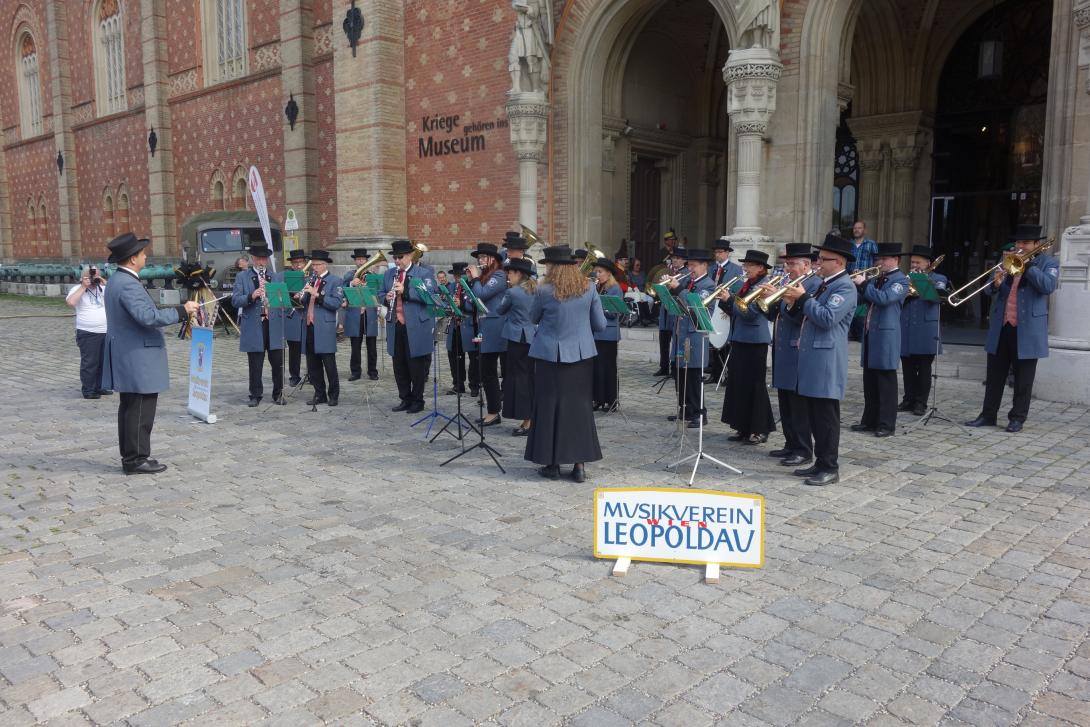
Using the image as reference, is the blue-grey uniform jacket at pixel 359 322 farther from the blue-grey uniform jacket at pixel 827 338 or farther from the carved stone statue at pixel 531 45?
the blue-grey uniform jacket at pixel 827 338

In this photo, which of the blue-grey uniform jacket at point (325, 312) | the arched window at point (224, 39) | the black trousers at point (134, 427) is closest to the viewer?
the black trousers at point (134, 427)

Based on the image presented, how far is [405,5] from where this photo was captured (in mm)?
17844

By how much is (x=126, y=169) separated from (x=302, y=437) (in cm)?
2688

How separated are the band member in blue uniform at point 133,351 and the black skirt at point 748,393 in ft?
16.5

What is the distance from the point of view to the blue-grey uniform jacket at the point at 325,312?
998 cm

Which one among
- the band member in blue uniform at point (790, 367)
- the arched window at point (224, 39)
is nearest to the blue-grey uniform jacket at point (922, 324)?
the band member in blue uniform at point (790, 367)

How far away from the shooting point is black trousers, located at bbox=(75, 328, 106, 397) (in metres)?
10.7

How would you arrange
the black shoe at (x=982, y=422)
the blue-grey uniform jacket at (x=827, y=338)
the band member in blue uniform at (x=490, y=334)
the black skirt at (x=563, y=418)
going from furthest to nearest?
1. the band member in blue uniform at (x=490, y=334)
2. the black shoe at (x=982, y=422)
3. the black skirt at (x=563, y=418)
4. the blue-grey uniform jacket at (x=827, y=338)

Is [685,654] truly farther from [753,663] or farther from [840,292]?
[840,292]

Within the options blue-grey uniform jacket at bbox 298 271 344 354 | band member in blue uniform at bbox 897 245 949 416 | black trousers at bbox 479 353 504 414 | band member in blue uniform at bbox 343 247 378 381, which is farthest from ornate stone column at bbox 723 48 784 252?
blue-grey uniform jacket at bbox 298 271 344 354

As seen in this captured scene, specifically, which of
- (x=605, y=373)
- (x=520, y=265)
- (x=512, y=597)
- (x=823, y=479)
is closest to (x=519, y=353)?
(x=520, y=265)

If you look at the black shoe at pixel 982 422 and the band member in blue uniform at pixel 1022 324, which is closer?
the band member in blue uniform at pixel 1022 324

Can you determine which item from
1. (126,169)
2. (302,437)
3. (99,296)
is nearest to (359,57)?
(99,296)

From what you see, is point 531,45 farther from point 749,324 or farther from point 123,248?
point 123,248
